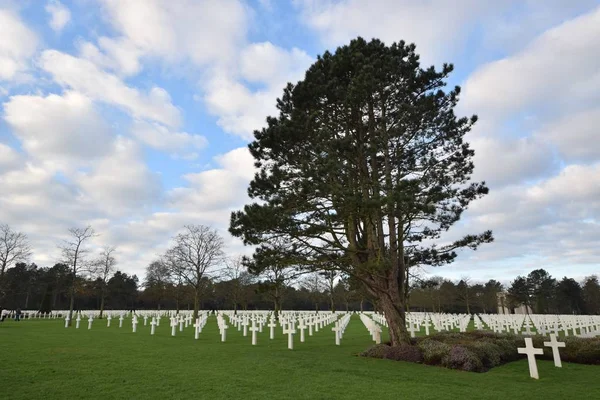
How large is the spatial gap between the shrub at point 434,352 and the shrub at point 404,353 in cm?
19

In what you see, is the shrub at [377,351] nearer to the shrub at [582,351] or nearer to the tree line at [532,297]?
the shrub at [582,351]

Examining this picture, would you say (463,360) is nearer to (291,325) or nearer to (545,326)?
(291,325)

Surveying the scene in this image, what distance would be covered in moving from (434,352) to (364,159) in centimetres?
695

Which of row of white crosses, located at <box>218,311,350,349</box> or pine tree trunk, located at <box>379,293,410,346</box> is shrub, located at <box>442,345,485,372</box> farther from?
row of white crosses, located at <box>218,311,350,349</box>

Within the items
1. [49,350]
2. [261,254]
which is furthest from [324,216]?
[49,350]

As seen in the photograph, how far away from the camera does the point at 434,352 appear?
1091 centimetres

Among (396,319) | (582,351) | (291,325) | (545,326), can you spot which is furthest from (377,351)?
(545,326)

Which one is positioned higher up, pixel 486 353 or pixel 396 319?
pixel 396 319

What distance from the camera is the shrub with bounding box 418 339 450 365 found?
10.8 metres

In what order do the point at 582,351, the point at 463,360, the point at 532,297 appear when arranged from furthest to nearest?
the point at 532,297 → the point at 582,351 → the point at 463,360

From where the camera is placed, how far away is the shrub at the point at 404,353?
11281 millimetres

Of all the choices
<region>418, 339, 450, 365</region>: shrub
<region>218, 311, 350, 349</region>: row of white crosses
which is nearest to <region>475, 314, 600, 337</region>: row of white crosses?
<region>218, 311, 350, 349</region>: row of white crosses

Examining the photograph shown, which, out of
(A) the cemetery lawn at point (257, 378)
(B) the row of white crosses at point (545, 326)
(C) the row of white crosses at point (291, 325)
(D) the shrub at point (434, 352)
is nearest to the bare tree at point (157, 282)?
(C) the row of white crosses at point (291, 325)

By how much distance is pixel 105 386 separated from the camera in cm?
670
